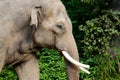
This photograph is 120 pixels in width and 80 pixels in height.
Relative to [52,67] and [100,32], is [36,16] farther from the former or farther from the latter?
[52,67]

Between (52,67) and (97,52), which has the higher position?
(97,52)

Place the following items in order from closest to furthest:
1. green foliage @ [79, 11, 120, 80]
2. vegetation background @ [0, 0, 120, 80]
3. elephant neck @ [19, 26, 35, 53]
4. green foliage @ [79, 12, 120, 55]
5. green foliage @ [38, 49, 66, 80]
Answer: elephant neck @ [19, 26, 35, 53] → vegetation background @ [0, 0, 120, 80] → green foliage @ [79, 11, 120, 80] → green foliage @ [79, 12, 120, 55] → green foliage @ [38, 49, 66, 80]

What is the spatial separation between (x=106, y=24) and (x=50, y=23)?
3.20m

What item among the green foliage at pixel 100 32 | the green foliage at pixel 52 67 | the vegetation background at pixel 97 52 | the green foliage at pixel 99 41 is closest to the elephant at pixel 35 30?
the vegetation background at pixel 97 52

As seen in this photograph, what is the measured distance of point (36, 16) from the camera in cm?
571

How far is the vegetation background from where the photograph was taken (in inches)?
336

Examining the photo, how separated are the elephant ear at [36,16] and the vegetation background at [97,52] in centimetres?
287

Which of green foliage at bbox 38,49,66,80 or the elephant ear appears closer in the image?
the elephant ear

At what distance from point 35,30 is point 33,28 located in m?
0.03

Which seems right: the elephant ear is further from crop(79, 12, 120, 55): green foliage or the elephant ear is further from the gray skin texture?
crop(79, 12, 120, 55): green foliage

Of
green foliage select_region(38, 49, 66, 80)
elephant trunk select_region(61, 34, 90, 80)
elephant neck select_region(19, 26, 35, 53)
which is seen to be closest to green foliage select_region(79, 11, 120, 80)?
green foliage select_region(38, 49, 66, 80)

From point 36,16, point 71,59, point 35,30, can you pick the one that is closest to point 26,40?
point 35,30

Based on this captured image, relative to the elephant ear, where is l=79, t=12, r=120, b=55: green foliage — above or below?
below

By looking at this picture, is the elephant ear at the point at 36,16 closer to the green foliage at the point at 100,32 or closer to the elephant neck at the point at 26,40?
the elephant neck at the point at 26,40
